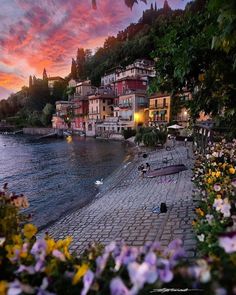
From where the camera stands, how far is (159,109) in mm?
64312

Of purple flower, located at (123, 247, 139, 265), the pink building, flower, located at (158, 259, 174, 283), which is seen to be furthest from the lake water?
the pink building

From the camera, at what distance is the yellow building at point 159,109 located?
62.4 m

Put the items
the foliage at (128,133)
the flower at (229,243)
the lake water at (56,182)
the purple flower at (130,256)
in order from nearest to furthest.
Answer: the flower at (229,243) < the purple flower at (130,256) < the lake water at (56,182) < the foliage at (128,133)

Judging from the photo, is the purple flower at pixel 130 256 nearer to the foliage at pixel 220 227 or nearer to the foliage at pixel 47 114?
the foliage at pixel 220 227

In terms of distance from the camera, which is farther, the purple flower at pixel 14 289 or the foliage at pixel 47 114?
the foliage at pixel 47 114

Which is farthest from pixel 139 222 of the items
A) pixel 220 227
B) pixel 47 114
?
pixel 47 114

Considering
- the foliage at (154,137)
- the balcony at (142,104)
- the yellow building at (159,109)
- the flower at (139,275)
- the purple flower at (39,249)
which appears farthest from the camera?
the balcony at (142,104)

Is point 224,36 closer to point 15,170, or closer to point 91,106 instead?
point 15,170

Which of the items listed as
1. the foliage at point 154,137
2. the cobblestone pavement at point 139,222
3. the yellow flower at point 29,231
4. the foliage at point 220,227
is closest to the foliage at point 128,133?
the foliage at point 154,137

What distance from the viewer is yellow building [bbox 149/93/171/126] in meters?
62.4

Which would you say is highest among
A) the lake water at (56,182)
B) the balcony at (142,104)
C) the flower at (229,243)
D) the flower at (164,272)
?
the balcony at (142,104)

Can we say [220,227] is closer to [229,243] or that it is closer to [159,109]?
[229,243]

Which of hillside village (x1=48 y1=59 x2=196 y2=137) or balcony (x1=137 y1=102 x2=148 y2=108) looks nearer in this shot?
hillside village (x1=48 y1=59 x2=196 y2=137)

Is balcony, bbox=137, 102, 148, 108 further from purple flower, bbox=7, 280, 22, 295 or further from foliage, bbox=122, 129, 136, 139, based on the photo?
purple flower, bbox=7, 280, 22, 295
